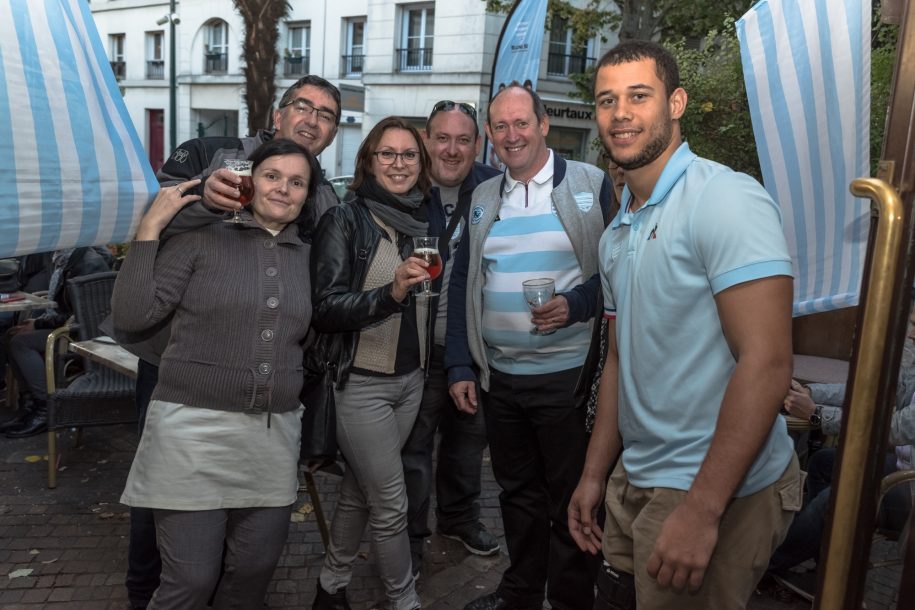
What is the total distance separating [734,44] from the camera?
30.7 feet

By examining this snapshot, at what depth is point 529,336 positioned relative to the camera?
320 cm

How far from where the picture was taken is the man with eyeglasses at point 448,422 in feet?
12.2

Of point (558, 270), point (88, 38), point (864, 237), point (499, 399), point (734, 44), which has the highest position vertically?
point (734, 44)

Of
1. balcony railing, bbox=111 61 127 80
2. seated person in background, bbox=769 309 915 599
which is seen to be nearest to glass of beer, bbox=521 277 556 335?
seated person in background, bbox=769 309 915 599

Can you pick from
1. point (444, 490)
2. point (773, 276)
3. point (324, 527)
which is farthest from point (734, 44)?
point (773, 276)

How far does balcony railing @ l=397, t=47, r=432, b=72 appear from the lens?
2356cm

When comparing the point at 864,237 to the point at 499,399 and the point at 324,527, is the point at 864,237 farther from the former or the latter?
the point at 324,527

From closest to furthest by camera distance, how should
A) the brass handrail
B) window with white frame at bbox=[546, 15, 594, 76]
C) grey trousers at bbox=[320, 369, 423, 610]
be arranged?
the brass handrail, grey trousers at bbox=[320, 369, 423, 610], window with white frame at bbox=[546, 15, 594, 76]

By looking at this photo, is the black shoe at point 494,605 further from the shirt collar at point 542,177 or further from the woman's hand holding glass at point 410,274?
the shirt collar at point 542,177

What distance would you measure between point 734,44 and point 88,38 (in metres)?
8.77

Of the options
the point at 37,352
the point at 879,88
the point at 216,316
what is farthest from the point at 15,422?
the point at 879,88

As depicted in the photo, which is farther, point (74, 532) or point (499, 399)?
point (74, 532)

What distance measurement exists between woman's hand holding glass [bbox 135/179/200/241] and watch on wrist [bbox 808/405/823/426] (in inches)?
120

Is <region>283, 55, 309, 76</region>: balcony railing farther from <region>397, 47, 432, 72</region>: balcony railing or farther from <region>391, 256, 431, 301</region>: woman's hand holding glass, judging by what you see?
<region>391, 256, 431, 301</region>: woman's hand holding glass
